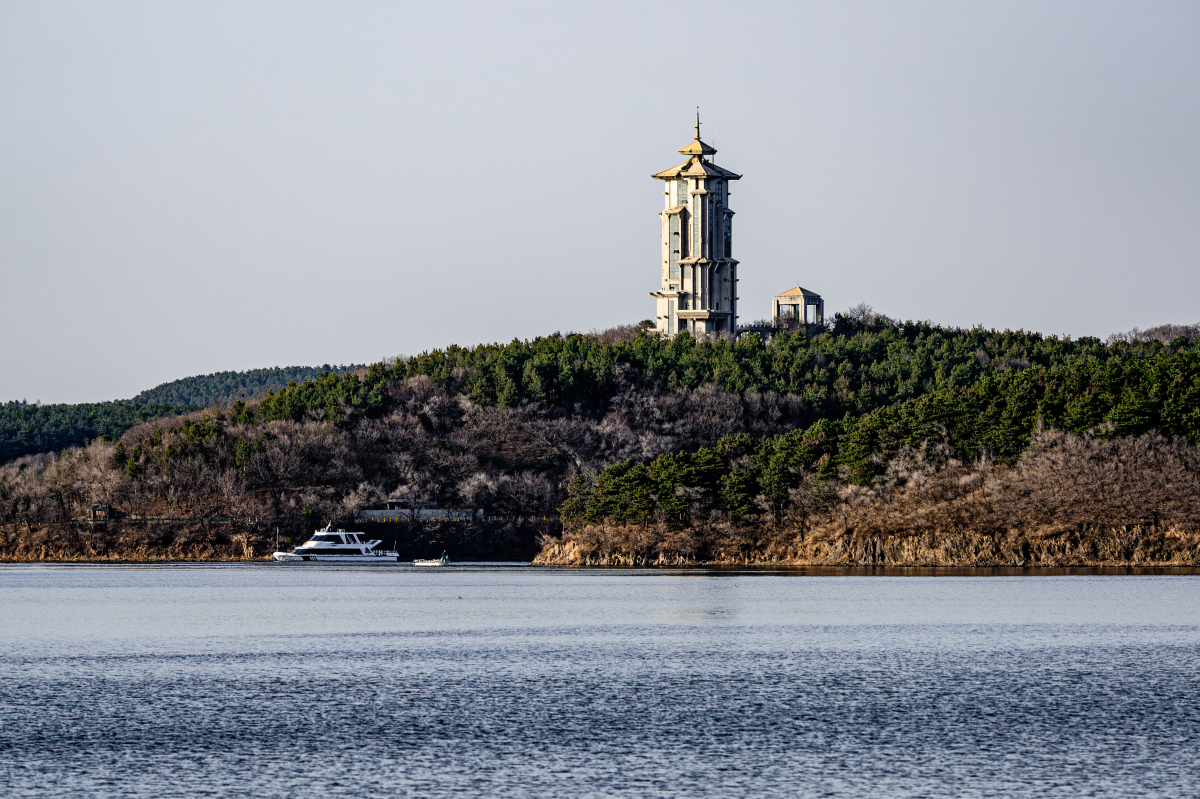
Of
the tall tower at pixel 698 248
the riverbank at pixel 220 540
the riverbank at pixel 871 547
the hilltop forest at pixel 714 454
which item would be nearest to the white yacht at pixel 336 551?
the riverbank at pixel 220 540

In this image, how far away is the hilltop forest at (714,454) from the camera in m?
98.0

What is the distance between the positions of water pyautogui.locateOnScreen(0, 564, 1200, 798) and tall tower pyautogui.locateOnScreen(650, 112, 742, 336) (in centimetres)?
9728

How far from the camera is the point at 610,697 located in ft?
130

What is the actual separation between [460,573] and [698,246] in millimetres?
65849

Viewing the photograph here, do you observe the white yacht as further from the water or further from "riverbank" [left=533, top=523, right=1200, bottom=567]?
the water

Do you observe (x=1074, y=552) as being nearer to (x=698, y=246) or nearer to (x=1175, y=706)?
(x=1175, y=706)

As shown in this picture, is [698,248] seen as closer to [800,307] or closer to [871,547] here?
[800,307]

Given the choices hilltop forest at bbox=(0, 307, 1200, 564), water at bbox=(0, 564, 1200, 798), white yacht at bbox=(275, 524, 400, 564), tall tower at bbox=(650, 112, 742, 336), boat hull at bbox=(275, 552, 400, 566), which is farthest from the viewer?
tall tower at bbox=(650, 112, 742, 336)

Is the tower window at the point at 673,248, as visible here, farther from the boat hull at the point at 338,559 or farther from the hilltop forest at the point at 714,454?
the boat hull at the point at 338,559

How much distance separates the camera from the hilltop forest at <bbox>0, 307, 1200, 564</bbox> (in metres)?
98.0

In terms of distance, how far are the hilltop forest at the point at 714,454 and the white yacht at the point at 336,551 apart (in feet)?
10.8

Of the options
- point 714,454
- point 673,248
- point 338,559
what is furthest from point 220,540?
point 673,248

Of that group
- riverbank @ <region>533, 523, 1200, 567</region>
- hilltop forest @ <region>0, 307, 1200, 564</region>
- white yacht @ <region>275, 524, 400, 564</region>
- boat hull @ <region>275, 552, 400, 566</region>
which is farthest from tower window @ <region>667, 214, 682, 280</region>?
riverbank @ <region>533, 523, 1200, 567</region>

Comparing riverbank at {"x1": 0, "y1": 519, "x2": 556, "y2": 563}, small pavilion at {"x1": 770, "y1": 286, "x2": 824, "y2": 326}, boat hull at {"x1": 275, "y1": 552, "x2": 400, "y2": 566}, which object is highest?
small pavilion at {"x1": 770, "y1": 286, "x2": 824, "y2": 326}
